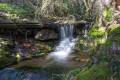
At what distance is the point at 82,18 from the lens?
44.7 ft

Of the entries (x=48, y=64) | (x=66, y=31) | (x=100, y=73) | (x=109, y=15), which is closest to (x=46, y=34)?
(x=66, y=31)

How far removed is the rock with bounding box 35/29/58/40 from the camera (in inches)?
381

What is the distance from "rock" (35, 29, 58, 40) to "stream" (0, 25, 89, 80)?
725mm

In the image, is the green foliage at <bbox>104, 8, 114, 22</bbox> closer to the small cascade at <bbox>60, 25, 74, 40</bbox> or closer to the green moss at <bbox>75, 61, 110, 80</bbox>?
the green moss at <bbox>75, 61, 110, 80</bbox>

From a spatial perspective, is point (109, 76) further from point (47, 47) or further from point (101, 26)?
point (47, 47)

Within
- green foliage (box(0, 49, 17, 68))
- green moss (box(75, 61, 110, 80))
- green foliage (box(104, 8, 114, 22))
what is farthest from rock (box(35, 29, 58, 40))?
green moss (box(75, 61, 110, 80))

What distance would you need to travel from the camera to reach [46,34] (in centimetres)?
998

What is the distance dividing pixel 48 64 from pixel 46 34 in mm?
4714

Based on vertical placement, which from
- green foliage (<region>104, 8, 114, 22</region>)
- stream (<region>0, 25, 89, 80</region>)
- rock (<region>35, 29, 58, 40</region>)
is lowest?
stream (<region>0, 25, 89, 80</region>)

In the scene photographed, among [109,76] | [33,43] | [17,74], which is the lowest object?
[17,74]

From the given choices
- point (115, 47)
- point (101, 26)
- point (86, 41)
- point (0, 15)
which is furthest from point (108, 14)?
point (0, 15)

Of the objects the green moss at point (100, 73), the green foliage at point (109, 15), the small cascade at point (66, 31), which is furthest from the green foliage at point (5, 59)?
the green foliage at point (109, 15)

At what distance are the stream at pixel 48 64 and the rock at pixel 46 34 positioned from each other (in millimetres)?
725

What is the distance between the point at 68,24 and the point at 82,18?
3638 millimetres
